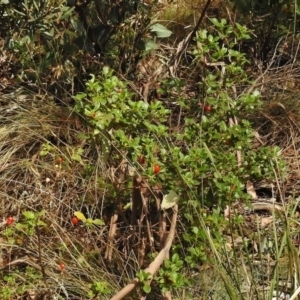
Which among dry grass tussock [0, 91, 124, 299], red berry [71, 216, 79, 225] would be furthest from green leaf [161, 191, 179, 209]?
red berry [71, 216, 79, 225]

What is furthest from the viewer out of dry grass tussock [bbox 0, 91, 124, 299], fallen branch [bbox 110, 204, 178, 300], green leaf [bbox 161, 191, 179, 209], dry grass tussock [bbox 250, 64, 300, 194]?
dry grass tussock [bbox 250, 64, 300, 194]

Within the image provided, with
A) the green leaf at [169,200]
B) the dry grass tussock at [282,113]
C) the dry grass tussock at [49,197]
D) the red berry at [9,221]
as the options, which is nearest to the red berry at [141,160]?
the green leaf at [169,200]

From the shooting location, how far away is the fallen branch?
234 centimetres

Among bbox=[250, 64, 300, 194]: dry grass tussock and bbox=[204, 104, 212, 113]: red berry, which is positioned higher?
bbox=[204, 104, 212, 113]: red berry

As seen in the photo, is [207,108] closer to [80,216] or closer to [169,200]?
[169,200]

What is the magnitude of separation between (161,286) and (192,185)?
386 millimetres

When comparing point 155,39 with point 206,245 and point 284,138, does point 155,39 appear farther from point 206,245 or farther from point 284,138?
point 206,245

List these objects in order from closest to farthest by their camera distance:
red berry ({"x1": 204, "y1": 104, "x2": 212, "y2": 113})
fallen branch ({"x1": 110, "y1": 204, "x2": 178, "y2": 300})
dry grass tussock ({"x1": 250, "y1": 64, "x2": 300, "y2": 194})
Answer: fallen branch ({"x1": 110, "y1": 204, "x2": 178, "y2": 300}) → red berry ({"x1": 204, "y1": 104, "x2": 212, "y2": 113}) → dry grass tussock ({"x1": 250, "y1": 64, "x2": 300, "y2": 194})

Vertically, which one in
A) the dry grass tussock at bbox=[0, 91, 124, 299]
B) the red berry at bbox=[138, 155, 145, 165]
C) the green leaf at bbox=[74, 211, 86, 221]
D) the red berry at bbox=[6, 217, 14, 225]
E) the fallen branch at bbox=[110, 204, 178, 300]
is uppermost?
the red berry at bbox=[138, 155, 145, 165]

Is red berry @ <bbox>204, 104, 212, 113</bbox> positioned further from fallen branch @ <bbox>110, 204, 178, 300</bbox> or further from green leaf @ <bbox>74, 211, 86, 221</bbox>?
green leaf @ <bbox>74, 211, 86, 221</bbox>

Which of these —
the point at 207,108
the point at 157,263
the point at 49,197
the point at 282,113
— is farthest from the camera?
the point at 282,113

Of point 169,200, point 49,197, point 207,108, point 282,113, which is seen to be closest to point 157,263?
point 169,200

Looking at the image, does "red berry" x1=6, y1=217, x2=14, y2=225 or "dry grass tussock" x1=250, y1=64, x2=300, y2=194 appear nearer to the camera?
"red berry" x1=6, y1=217, x2=14, y2=225

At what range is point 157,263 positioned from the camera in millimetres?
2434
